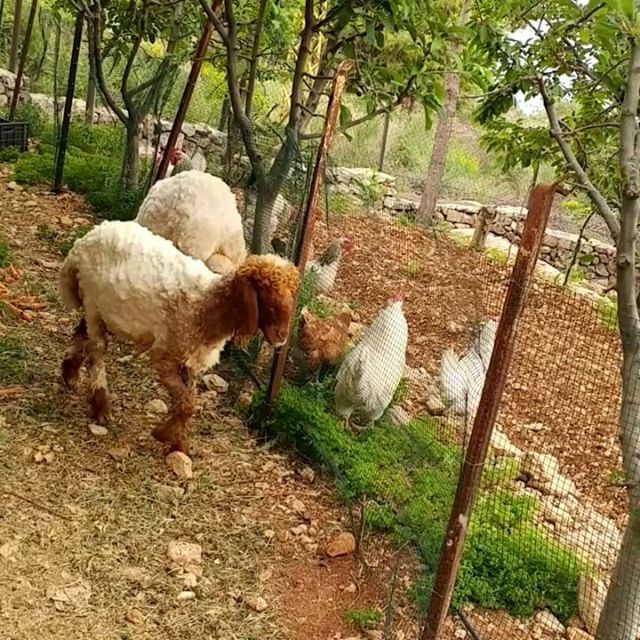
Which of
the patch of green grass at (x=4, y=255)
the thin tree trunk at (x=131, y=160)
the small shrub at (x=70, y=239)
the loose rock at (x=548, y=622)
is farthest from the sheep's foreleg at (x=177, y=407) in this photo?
the thin tree trunk at (x=131, y=160)

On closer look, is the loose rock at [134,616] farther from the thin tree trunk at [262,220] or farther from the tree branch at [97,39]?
the tree branch at [97,39]

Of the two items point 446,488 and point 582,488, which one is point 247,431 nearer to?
point 446,488

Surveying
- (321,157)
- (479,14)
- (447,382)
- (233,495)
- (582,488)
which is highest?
(479,14)

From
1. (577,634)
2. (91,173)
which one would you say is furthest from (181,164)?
(577,634)

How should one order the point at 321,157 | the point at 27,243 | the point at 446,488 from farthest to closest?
the point at 27,243
the point at 321,157
the point at 446,488

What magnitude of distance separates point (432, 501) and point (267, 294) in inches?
49.5

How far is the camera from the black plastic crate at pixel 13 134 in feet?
28.8

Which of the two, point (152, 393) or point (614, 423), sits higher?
point (614, 423)

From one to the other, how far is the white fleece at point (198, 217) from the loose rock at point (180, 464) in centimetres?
129

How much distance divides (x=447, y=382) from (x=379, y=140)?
1051 cm

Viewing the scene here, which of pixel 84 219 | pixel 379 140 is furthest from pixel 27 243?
pixel 379 140

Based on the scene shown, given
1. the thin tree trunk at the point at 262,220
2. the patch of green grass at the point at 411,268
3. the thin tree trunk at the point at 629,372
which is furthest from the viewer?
the patch of green grass at the point at 411,268

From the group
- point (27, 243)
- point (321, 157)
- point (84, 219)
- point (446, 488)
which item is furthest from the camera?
point (84, 219)

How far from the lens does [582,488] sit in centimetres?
395
